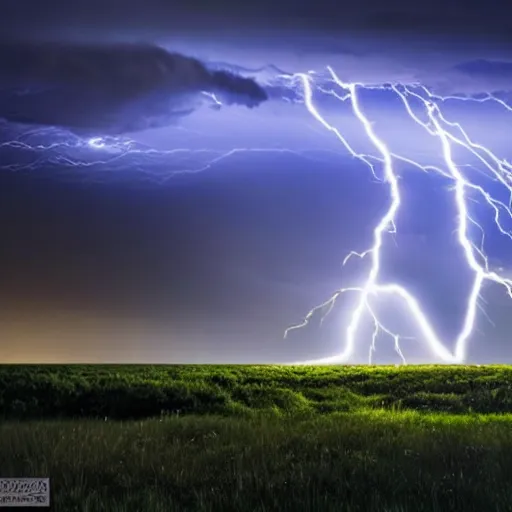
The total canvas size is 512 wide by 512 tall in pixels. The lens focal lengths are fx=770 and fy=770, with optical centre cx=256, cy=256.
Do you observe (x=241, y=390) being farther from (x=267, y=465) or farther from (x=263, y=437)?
(x=267, y=465)

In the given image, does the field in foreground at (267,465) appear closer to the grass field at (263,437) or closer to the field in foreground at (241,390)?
the grass field at (263,437)

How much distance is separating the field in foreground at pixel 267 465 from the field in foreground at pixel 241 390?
1259 millimetres

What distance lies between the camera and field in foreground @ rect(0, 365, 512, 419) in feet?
21.3

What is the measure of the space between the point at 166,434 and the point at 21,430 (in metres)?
0.99

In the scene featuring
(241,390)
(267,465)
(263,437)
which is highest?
(241,390)

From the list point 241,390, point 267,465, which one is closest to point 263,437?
point 267,465

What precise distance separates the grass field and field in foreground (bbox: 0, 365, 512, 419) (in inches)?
0.5

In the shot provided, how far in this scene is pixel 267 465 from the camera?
4.02m

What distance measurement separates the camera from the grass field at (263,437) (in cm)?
359

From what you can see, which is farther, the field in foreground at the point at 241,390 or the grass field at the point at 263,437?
the field in foreground at the point at 241,390

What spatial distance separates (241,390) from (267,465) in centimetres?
272

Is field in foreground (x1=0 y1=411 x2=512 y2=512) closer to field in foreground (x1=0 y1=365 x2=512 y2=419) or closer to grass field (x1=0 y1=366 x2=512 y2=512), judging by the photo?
grass field (x1=0 y1=366 x2=512 y2=512)

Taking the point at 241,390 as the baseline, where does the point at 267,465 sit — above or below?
below

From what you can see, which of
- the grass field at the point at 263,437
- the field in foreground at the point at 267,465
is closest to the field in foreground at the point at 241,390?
the grass field at the point at 263,437
